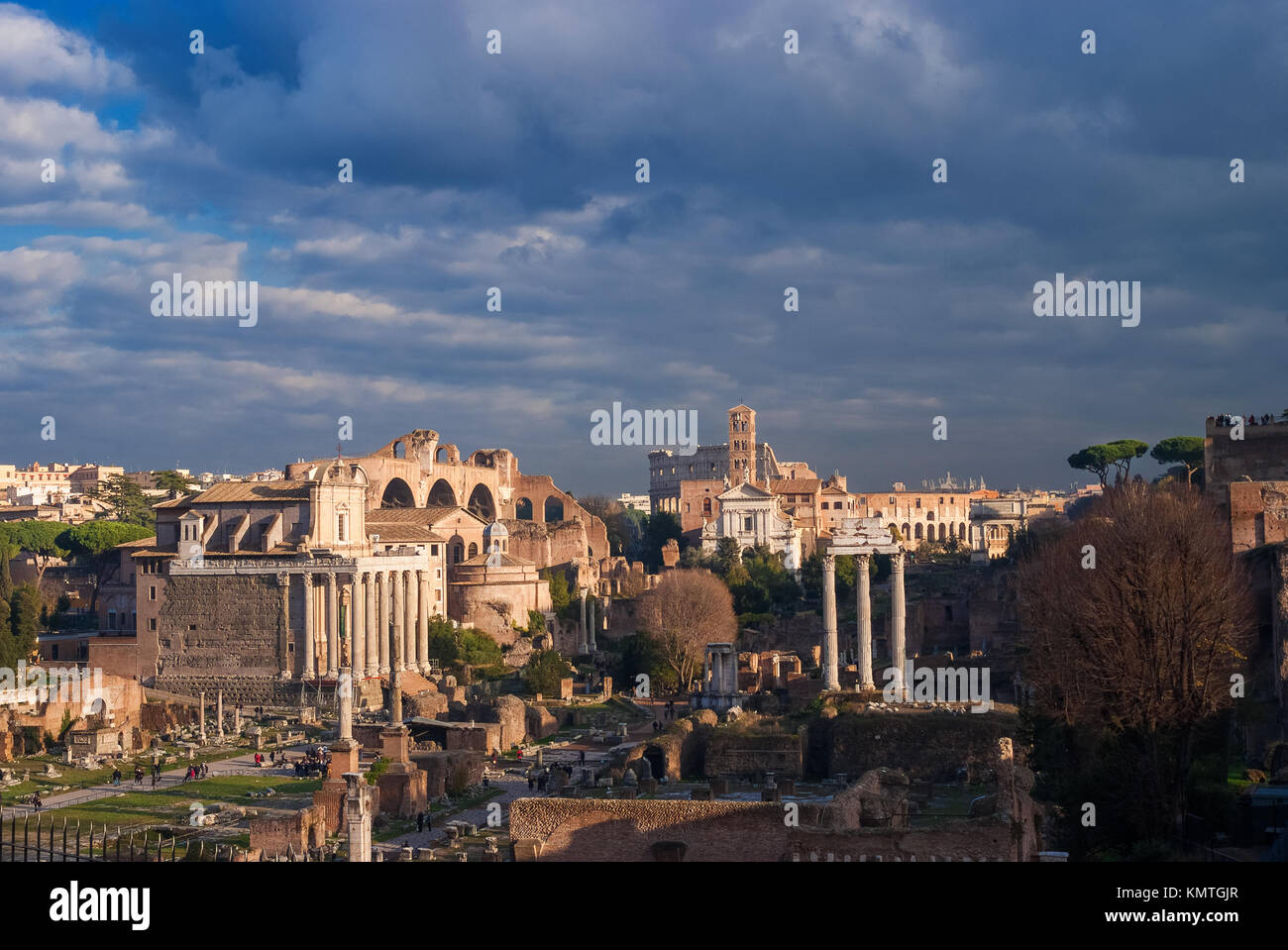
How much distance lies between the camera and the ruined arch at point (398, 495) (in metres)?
69.0

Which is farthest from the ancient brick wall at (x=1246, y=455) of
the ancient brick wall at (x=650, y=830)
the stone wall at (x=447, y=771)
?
the ancient brick wall at (x=650, y=830)

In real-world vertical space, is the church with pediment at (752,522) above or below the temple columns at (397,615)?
above

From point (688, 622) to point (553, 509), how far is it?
114 feet

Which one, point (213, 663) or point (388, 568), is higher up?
point (388, 568)

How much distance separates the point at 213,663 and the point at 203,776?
16.8 metres

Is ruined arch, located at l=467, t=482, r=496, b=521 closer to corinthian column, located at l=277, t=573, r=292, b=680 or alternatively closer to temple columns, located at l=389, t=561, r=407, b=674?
temple columns, located at l=389, t=561, r=407, b=674

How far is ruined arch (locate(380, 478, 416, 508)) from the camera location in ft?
226

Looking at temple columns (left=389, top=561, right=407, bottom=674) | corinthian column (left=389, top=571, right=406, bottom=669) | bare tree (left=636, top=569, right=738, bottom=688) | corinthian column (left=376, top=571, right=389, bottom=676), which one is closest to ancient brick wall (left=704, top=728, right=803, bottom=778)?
bare tree (left=636, top=569, right=738, bottom=688)

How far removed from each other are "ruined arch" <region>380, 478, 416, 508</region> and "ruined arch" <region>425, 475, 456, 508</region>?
3.63 metres

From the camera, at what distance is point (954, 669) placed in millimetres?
40219

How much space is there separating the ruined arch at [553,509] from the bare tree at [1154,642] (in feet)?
199

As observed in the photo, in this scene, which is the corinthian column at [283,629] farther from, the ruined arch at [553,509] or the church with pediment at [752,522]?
the ruined arch at [553,509]
